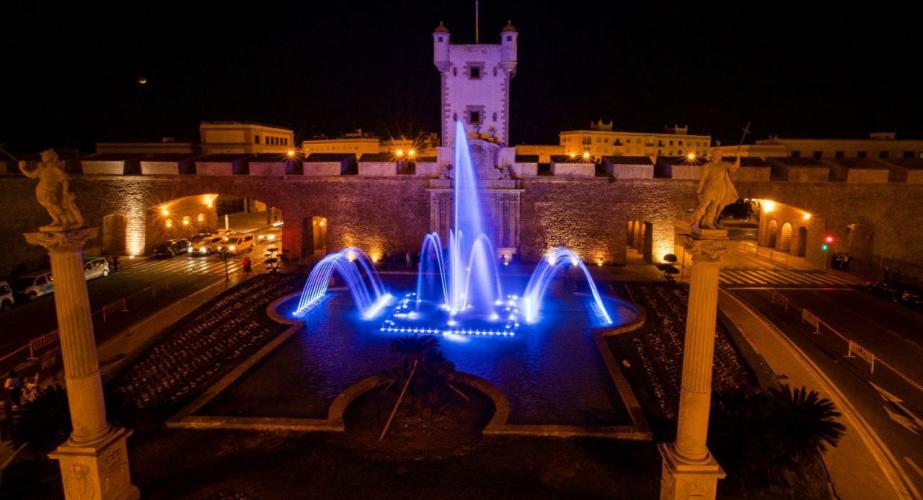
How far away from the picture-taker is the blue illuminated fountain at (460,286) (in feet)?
61.2

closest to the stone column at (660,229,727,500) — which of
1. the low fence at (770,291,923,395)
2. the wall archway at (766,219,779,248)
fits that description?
the low fence at (770,291,923,395)

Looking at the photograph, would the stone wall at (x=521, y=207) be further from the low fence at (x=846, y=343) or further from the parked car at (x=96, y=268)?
the low fence at (x=846, y=343)

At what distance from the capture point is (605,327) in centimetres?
1775

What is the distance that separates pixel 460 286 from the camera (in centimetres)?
2236

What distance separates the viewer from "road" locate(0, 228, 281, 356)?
18.1 m

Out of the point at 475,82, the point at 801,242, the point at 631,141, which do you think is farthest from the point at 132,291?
the point at 631,141

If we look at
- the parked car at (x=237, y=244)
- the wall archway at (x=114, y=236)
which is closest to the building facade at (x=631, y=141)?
the parked car at (x=237, y=244)

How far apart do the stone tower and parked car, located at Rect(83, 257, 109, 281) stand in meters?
18.9

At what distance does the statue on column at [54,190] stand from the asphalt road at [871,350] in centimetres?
1543

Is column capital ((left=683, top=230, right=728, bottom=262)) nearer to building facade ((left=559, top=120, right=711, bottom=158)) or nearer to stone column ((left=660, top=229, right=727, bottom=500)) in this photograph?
stone column ((left=660, top=229, right=727, bottom=500))

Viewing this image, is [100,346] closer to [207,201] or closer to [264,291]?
[264,291]

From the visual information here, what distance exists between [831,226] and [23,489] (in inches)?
1337

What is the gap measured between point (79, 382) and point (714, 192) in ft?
33.3

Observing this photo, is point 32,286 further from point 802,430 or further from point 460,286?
point 802,430
